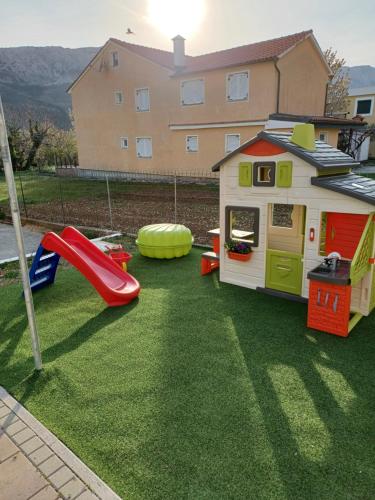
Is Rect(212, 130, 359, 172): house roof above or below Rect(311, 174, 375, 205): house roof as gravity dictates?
above

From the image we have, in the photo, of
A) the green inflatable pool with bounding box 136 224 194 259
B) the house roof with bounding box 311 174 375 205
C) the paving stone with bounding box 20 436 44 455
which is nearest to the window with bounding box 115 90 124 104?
the green inflatable pool with bounding box 136 224 194 259

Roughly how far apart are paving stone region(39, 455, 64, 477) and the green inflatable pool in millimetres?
5883

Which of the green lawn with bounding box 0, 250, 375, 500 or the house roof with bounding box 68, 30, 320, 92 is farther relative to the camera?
the house roof with bounding box 68, 30, 320, 92

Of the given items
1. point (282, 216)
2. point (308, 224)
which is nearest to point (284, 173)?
point (308, 224)

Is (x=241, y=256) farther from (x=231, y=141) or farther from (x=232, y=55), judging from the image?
(x=232, y=55)

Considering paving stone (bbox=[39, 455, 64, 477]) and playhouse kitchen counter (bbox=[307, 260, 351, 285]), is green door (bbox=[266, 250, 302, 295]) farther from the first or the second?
paving stone (bbox=[39, 455, 64, 477])

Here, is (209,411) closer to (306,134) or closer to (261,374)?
(261,374)

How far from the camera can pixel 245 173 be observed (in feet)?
21.9

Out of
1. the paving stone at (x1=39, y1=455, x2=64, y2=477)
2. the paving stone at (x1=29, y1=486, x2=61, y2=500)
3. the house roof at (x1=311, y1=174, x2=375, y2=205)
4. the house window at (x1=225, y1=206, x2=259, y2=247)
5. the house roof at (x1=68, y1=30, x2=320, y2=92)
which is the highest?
the house roof at (x1=68, y1=30, x2=320, y2=92)

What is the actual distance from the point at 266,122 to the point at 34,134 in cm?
2732

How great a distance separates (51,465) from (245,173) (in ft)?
17.6

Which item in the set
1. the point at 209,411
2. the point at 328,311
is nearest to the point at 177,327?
the point at 209,411

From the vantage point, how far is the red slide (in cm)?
630

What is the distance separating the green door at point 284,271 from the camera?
644 centimetres
